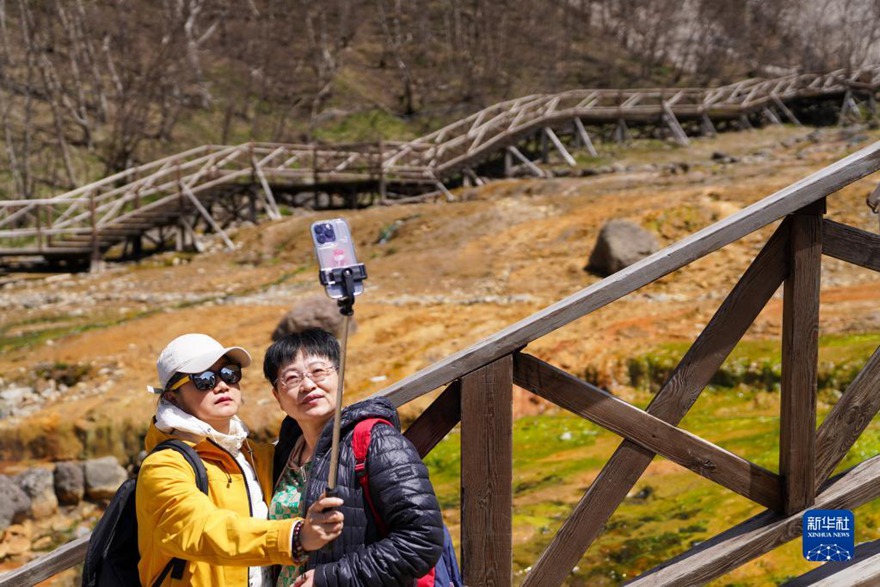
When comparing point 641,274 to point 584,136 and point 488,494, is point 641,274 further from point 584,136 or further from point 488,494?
point 584,136

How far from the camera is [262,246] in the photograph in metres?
19.5

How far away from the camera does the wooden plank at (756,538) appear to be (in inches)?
111

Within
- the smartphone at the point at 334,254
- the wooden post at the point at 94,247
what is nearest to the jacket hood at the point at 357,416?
the smartphone at the point at 334,254

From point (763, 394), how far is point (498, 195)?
1280 centimetres

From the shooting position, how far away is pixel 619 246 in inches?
546

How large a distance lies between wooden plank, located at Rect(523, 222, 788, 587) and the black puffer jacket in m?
0.75

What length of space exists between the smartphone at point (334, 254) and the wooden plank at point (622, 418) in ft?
2.66

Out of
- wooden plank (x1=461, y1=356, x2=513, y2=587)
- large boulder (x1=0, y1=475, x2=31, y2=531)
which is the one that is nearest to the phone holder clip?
wooden plank (x1=461, y1=356, x2=513, y2=587)

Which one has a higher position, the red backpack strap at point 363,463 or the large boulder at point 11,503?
the red backpack strap at point 363,463

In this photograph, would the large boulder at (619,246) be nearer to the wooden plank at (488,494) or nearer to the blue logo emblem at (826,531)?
the blue logo emblem at (826,531)

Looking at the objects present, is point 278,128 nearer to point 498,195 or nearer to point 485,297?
point 498,195

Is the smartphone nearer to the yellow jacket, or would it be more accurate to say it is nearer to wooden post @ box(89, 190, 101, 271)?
the yellow jacket

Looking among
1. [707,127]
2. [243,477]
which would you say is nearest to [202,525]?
[243,477]

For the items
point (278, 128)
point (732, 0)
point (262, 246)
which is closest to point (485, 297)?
point (262, 246)
